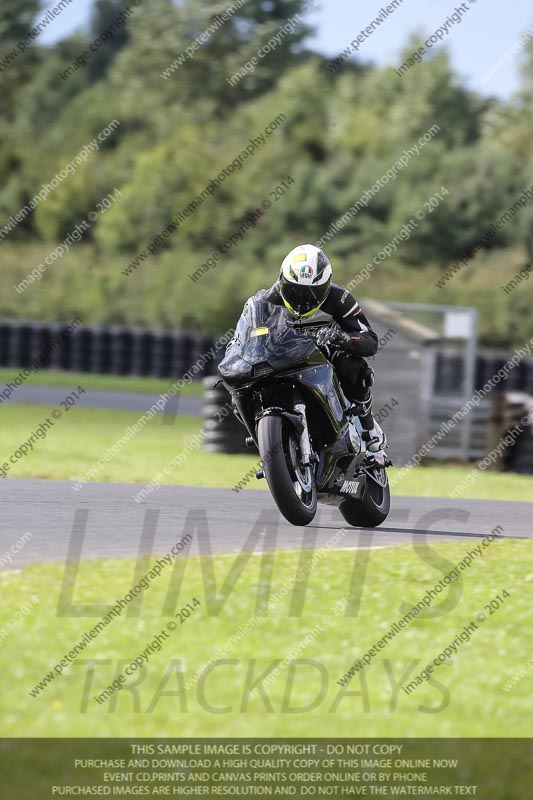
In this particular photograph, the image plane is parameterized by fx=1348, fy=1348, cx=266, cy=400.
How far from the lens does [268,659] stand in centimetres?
582

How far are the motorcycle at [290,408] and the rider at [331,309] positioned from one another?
0.31 feet

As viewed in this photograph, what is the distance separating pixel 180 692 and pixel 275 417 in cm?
308

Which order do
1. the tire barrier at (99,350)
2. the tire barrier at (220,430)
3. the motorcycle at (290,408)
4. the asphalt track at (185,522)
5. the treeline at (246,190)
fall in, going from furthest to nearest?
the treeline at (246,190) < the tire barrier at (99,350) < the tire barrier at (220,430) < the motorcycle at (290,408) < the asphalt track at (185,522)

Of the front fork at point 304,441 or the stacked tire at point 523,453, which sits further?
the stacked tire at point 523,453

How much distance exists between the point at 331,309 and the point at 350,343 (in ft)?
0.97

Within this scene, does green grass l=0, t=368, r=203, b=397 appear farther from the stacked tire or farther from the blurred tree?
the blurred tree

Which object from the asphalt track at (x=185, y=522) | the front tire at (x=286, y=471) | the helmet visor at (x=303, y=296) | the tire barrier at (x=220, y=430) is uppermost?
the helmet visor at (x=303, y=296)

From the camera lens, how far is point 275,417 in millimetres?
8211

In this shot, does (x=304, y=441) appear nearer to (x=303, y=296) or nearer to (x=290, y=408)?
(x=290, y=408)

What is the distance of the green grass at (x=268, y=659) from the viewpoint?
16.8 feet

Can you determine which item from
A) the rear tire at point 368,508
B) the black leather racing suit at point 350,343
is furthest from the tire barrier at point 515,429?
the black leather racing suit at point 350,343

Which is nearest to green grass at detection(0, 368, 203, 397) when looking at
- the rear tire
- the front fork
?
the rear tire

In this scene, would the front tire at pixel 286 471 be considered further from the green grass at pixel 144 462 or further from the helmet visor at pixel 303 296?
the green grass at pixel 144 462
